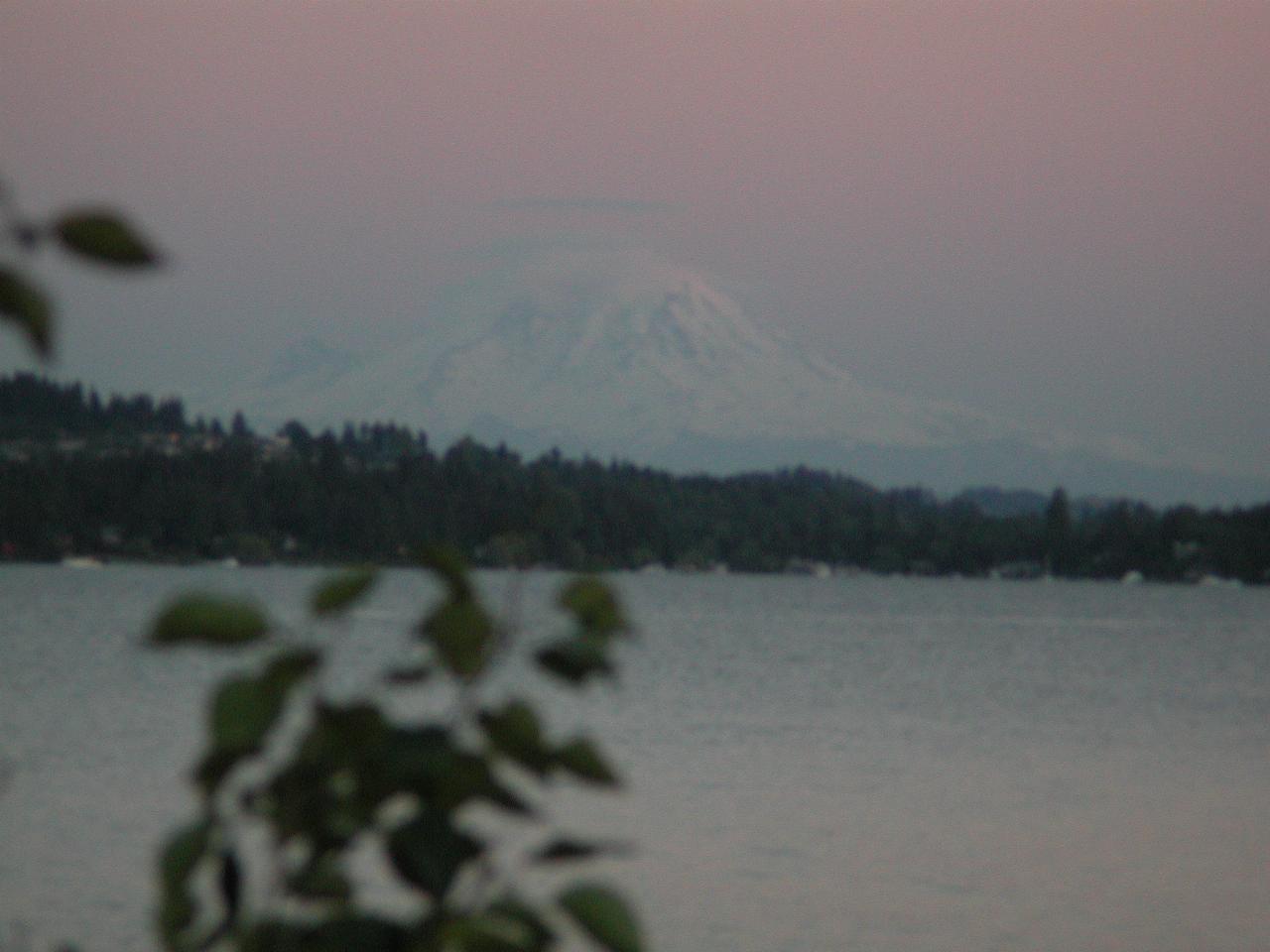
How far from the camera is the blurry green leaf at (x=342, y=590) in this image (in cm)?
194

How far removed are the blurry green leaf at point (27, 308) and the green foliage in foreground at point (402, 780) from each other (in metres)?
0.31

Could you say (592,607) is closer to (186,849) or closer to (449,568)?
(449,568)

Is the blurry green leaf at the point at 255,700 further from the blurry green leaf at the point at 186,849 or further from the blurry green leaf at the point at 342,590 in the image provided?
the blurry green leaf at the point at 186,849

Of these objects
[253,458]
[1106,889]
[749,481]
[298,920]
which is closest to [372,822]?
[298,920]

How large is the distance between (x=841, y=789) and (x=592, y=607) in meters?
30.1

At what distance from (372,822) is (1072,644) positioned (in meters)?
83.0

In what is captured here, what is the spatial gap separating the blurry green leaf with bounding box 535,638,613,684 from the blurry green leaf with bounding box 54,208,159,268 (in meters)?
0.55

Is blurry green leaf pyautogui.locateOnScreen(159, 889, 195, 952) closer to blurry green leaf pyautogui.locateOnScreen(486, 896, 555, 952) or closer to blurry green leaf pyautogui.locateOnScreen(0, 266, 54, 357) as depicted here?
blurry green leaf pyautogui.locateOnScreen(486, 896, 555, 952)

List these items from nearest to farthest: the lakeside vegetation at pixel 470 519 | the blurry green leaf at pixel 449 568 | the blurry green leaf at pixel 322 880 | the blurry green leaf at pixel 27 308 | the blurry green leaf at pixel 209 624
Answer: the blurry green leaf at pixel 27 308, the blurry green leaf at pixel 209 624, the blurry green leaf at pixel 449 568, the blurry green leaf at pixel 322 880, the lakeside vegetation at pixel 470 519

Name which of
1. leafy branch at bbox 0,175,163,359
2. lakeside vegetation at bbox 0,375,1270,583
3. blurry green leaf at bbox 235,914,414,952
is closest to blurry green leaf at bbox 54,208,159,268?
leafy branch at bbox 0,175,163,359

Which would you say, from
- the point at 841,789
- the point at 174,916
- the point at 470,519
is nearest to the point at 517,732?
the point at 174,916

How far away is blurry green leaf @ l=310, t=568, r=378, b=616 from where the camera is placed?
194 cm

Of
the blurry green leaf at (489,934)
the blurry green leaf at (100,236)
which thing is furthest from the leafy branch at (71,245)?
the blurry green leaf at (489,934)

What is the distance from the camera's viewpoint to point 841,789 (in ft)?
104
